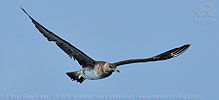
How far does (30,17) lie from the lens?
16.6 meters

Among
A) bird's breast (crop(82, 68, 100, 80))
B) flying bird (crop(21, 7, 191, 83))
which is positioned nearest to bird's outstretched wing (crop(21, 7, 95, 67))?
flying bird (crop(21, 7, 191, 83))

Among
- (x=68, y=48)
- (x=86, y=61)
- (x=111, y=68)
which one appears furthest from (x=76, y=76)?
(x=111, y=68)

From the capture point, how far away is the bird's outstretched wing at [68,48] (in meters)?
16.7

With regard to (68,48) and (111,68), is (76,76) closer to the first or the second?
(68,48)

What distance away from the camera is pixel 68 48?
1736 cm

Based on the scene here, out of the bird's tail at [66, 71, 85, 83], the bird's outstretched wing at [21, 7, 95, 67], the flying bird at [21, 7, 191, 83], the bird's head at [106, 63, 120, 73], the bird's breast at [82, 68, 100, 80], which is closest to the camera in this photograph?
the bird's outstretched wing at [21, 7, 95, 67]

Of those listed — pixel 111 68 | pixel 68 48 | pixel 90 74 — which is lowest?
pixel 90 74

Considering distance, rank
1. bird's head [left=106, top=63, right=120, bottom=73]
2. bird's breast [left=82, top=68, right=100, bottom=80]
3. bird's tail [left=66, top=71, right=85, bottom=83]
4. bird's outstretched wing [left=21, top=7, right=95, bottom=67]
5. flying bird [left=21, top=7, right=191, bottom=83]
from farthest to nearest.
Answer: bird's tail [left=66, top=71, right=85, bottom=83] → bird's breast [left=82, top=68, right=100, bottom=80] → bird's head [left=106, top=63, right=120, bottom=73] → flying bird [left=21, top=7, right=191, bottom=83] → bird's outstretched wing [left=21, top=7, right=95, bottom=67]

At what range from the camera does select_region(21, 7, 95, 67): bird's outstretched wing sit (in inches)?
657

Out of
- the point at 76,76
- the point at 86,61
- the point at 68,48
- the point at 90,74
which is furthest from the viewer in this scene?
the point at 76,76

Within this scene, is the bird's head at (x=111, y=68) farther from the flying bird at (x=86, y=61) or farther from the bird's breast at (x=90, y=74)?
the bird's breast at (x=90, y=74)

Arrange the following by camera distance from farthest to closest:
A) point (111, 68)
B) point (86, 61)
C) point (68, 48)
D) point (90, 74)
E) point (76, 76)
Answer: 1. point (76, 76)
2. point (86, 61)
3. point (90, 74)
4. point (68, 48)
5. point (111, 68)

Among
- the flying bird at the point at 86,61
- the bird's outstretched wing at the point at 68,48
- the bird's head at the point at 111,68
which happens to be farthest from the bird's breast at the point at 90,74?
the bird's head at the point at 111,68

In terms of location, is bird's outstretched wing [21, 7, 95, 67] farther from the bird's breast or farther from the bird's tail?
the bird's tail
